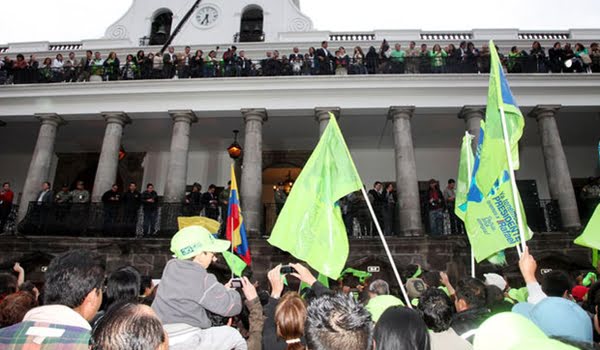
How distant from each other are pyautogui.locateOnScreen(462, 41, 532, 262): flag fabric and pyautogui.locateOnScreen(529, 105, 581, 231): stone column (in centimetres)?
983

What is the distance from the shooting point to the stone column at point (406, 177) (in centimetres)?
1258

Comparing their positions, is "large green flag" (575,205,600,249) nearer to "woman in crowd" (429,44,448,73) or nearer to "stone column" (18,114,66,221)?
"woman in crowd" (429,44,448,73)

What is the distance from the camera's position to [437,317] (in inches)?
118

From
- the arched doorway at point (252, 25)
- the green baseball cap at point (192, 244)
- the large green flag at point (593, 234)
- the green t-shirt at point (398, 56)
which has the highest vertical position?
the arched doorway at point (252, 25)

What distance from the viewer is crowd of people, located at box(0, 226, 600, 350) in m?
1.64

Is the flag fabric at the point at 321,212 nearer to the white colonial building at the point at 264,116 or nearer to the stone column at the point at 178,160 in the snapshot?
the white colonial building at the point at 264,116

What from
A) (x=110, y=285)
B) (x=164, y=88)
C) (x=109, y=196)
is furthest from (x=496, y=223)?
(x=164, y=88)

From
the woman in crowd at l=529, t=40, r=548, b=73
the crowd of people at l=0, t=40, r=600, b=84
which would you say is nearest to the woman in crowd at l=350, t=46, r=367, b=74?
the crowd of people at l=0, t=40, r=600, b=84

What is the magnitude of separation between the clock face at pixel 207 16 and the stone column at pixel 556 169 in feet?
52.0

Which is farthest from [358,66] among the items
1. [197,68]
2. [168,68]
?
[168,68]

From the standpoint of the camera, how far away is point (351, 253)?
11.9m

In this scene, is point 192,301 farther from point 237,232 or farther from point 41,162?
point 41,162

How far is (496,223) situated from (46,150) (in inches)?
615

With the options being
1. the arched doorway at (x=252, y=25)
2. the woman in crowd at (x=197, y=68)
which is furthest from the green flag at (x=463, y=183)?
the arched doorway at (x=252, y=25)
